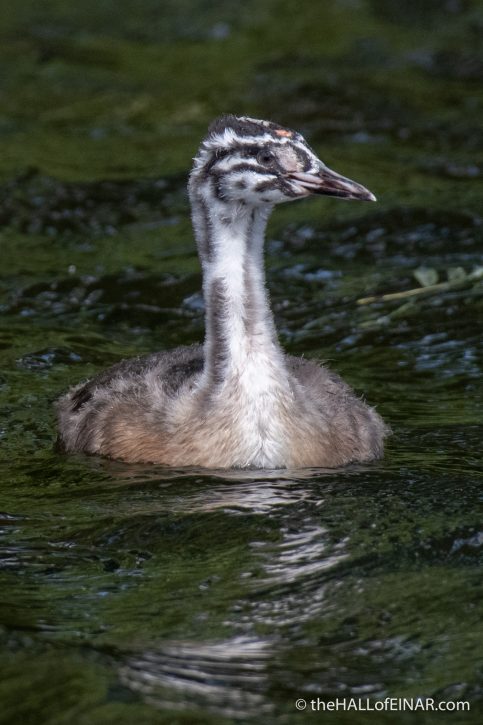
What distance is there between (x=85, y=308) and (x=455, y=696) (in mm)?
6934

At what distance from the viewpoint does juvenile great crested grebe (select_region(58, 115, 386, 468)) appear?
8875 mm

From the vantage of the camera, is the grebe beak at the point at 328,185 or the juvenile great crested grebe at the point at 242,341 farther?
the juvenile great crested grebe at the point at 242,341

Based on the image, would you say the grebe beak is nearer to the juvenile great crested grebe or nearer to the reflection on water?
the juvenile great crested grebe

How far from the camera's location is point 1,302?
1285 centimetres

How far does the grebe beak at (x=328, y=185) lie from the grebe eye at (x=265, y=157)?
153 mm

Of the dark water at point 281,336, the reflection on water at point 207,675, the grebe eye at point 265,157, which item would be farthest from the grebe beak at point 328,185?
the reflection on water at point 207,675

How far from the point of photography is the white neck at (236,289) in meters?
8.98

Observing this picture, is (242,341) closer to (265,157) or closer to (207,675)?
(265,157)

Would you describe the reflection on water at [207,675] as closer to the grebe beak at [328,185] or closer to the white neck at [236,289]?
the white neck at [236,289]

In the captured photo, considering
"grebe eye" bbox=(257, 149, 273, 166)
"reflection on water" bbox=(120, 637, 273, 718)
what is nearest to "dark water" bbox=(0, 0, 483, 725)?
"reflection on water" bbox=(120, 637, 273, 718)

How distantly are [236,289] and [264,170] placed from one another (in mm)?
725

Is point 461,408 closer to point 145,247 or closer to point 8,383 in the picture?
point 8,383

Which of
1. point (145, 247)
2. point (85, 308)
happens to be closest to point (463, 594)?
point (85, 308)

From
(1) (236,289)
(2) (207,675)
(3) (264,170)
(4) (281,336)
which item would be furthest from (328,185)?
(4) (281,336)
